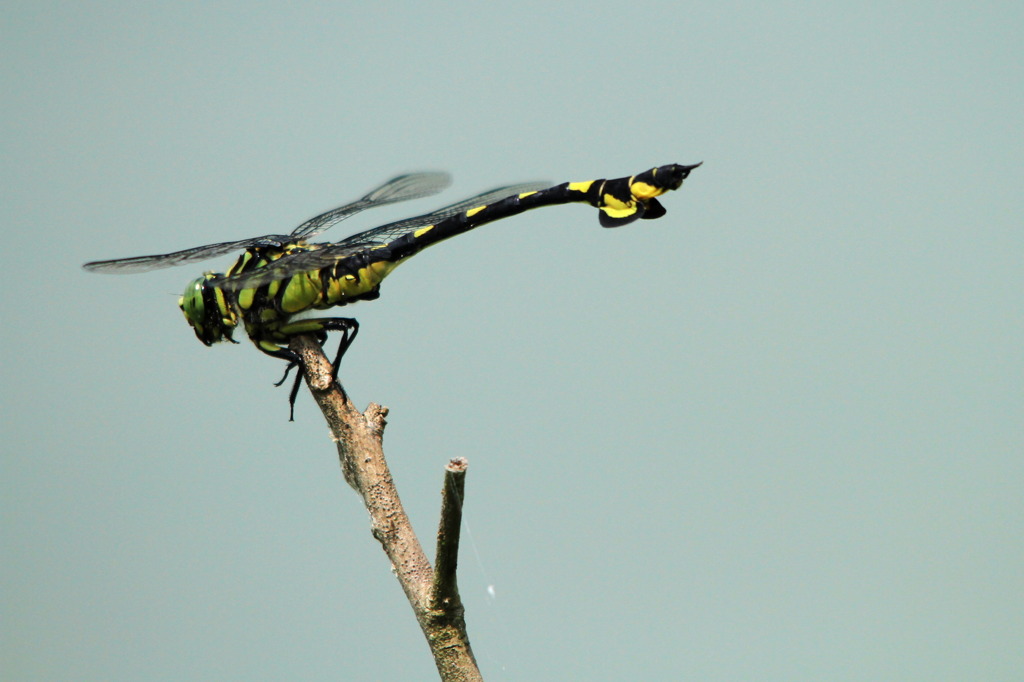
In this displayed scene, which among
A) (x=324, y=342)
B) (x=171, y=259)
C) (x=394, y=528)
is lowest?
(x=394, y=528)

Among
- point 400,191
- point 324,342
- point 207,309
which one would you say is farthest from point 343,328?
point 400,191

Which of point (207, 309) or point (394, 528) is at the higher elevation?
point (207, 309)

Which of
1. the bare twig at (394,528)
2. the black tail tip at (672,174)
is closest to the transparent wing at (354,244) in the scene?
the bare twig at (394,528)

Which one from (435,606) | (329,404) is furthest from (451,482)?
(329,404)

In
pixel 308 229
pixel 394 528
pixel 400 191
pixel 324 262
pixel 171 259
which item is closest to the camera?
pixel 394 528

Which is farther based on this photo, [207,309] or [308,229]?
[308,229]

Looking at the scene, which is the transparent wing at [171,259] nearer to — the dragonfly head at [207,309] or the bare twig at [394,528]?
the dragonfly head at [207,309]

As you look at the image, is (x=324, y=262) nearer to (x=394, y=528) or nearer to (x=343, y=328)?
(x=343, y=328)
